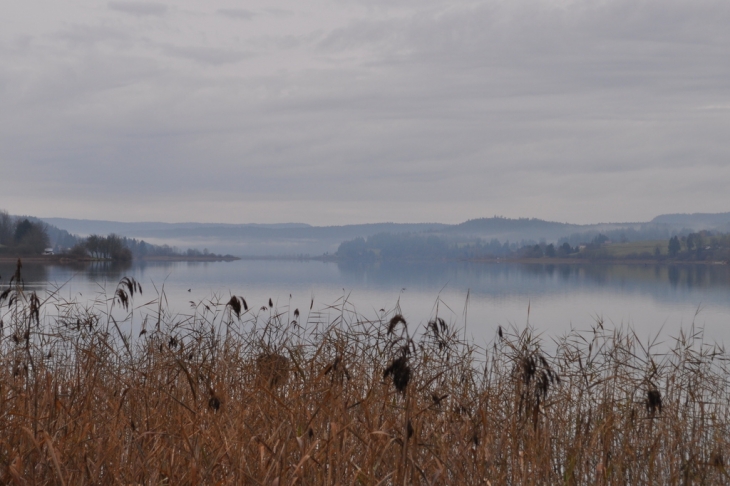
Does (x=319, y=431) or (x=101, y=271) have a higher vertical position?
(x=319, y=431)

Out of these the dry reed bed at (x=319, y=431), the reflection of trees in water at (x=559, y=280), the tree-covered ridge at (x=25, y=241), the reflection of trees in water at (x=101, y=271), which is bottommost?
the reflection of trees in water at (x=559, y=280)

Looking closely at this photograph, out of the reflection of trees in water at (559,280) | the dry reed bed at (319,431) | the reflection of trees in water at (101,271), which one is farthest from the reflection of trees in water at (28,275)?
the reflection of trees in water at (559,280)

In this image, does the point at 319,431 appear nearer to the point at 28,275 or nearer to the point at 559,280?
the point at 28,275

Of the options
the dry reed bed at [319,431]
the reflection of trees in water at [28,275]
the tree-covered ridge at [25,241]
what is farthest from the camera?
the tree-covered ridge at [25,241]

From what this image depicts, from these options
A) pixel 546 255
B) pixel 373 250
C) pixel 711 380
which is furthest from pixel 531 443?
pixel 373 250

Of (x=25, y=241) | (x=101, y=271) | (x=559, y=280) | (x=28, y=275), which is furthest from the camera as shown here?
(x=25, y=241)

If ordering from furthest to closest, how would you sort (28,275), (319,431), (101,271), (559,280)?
(559,280) < (101,271) < (28,275) < (319,431)

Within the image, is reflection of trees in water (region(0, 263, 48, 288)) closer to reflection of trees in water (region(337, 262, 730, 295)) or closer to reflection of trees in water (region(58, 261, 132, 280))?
reflection of trees in water (region(58, 261, 132, 280))

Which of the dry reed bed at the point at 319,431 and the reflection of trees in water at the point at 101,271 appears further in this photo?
the reflection of trees in water at the point at 101,271

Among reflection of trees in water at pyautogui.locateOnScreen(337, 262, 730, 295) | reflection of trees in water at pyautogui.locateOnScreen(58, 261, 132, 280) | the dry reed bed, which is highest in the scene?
the dry reed bed

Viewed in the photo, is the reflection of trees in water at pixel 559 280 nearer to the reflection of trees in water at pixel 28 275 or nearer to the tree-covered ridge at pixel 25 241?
the reflection of trees in water at pixel 28 275

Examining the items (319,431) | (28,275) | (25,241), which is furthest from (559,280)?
(25,241)

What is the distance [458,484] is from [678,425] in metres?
3.19

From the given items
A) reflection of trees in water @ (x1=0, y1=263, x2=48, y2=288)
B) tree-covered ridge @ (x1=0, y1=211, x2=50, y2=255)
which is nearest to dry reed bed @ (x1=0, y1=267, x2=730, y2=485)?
reflection of trees in water @ (x1=0, y1=263, x2=48, y2=288)
